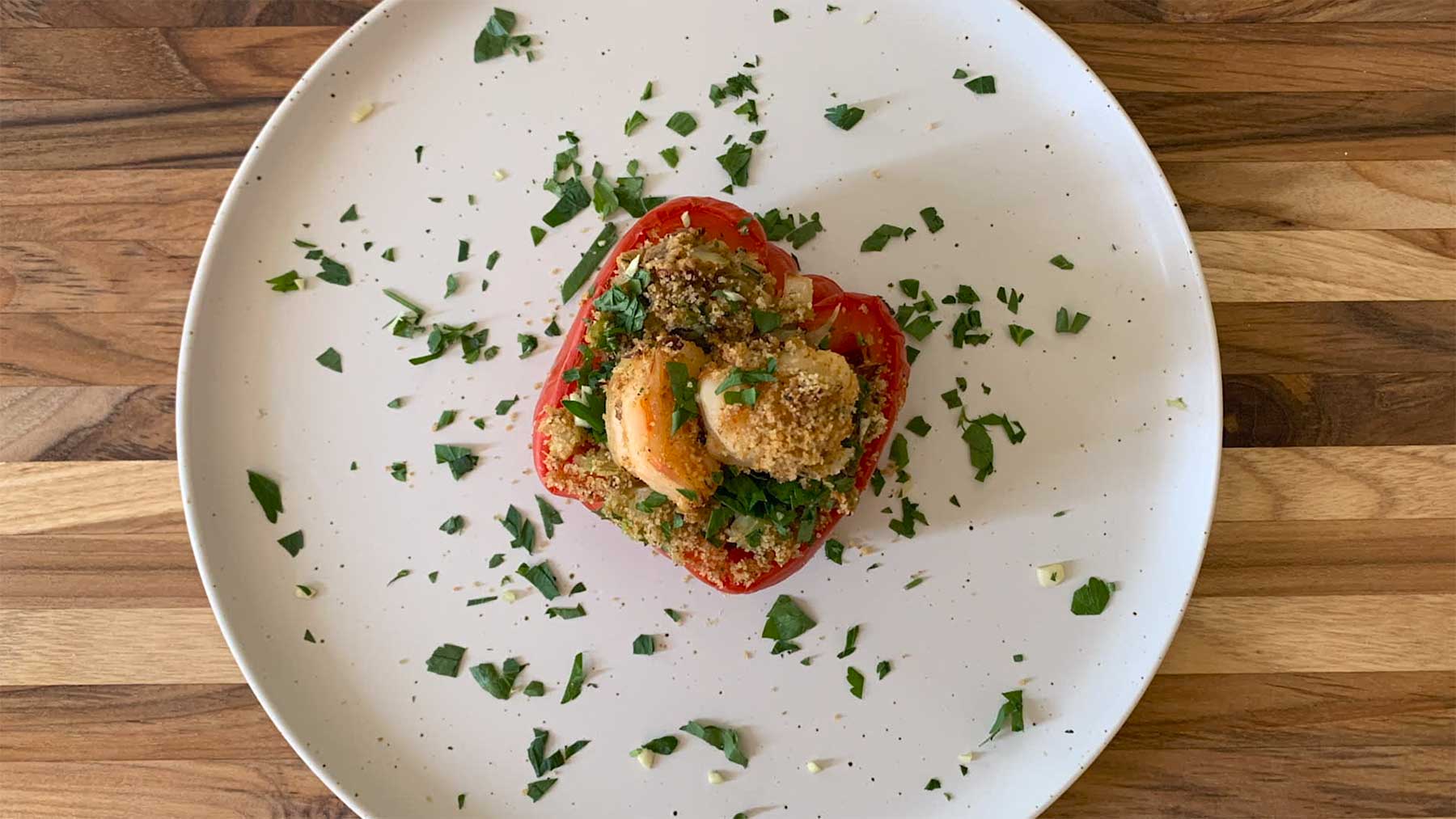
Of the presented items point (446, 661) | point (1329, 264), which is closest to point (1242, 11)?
point (1329, 264)

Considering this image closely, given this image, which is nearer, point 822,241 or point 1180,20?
point 822,241

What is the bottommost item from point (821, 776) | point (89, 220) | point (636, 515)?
point (821, 776)

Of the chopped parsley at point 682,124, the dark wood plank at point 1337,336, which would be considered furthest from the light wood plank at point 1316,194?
the chopped parsley at point 682,124

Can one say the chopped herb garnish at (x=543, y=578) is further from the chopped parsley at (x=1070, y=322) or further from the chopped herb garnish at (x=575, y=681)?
the chopped parsley at (x=1070, y=322)

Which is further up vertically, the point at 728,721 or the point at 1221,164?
the point at 1221,164

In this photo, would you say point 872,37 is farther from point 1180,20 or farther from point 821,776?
point 821,776

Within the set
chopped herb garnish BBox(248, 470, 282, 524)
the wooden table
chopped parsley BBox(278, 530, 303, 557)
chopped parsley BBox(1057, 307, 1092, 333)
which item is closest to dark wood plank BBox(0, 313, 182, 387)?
the wooden table

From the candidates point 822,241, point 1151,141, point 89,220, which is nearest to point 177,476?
point 89,220
